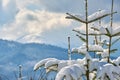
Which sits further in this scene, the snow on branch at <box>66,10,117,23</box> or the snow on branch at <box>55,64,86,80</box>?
the snow on branch at <box>66,10,117,23</box>

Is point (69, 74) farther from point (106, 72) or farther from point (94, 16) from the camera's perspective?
point (94, 16)

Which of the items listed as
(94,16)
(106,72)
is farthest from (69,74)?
(94,16)

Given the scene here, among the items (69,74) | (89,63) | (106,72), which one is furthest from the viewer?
(89,63)

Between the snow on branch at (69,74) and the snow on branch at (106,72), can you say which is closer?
the snow on branch at (69,74)

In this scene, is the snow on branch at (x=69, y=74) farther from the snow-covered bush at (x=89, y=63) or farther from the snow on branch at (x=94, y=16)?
the snow on branch at (x=94, y=16)

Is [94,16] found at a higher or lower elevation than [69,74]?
higher

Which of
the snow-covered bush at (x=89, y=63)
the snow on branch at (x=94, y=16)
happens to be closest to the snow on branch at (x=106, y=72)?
the snow-covered bush at (x=89, y=63)

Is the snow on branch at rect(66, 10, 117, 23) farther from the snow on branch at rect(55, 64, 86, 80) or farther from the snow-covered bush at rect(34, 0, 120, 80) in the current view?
the snow on branch at rect(55, 64, 86, 80)

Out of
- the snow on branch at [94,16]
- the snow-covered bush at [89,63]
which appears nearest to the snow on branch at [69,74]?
the snow-covered bush at [89,63]

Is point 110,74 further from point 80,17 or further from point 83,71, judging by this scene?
point 80,17

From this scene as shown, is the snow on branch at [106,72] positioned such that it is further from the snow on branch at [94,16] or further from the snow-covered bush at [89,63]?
the snow on branch at [94,16]

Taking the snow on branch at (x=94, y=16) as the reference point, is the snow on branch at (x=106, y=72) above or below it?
below

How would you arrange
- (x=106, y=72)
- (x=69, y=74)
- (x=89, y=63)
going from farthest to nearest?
(x=89, y=63) < (x=106, y=72) < (x=69, y=74)

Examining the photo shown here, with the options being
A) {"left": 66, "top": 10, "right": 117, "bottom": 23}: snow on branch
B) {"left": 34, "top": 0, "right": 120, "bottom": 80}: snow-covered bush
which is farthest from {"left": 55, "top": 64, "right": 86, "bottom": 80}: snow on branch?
{"left": 66, "top": 10, "right": 117, "bottom": 23}: snow on branch
